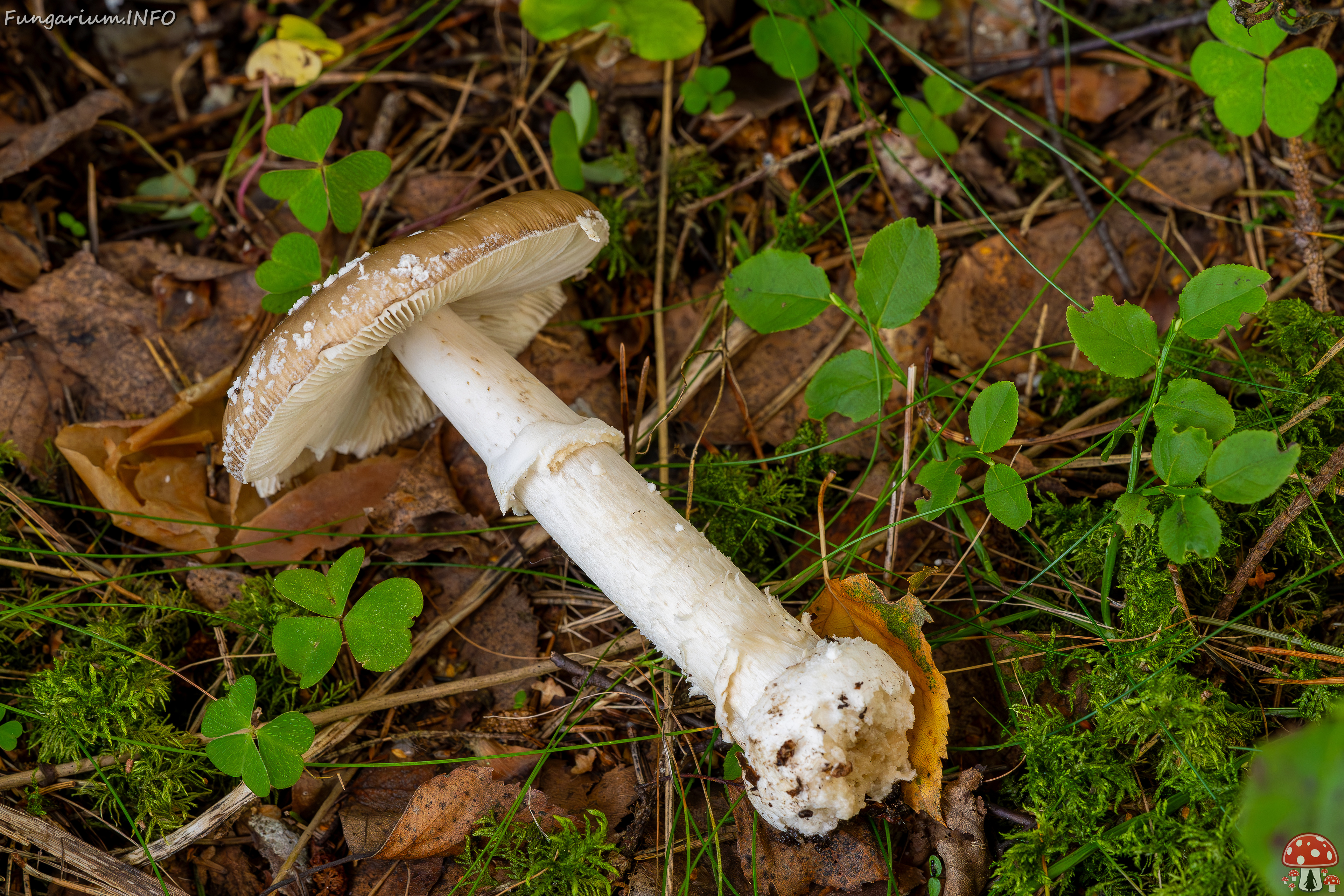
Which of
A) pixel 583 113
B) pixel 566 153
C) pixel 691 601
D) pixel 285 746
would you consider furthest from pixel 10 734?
pixel 583 113

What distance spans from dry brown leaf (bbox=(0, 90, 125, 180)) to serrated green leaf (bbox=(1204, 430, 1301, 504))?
15.7 ft

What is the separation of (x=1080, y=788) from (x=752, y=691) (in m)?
0.99

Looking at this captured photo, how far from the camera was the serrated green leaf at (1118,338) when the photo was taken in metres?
2.36

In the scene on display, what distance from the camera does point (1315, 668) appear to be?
226 cm

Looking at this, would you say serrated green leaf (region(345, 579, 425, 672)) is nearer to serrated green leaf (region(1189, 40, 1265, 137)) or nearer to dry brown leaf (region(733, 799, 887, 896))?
dry brown leaf (region(733, 799, 887, 896))

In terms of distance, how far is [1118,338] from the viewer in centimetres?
239

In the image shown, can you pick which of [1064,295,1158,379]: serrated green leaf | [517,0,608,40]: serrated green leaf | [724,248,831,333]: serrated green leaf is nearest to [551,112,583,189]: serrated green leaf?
[517,0,608,40]: serrated green leaf

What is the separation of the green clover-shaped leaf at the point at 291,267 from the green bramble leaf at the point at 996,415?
250cm

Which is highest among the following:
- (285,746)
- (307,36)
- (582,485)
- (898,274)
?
(307,36)

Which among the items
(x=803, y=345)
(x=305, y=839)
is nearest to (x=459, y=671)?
(x=305, y=839)

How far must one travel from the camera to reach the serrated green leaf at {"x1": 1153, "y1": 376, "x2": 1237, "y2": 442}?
2275 millimetres

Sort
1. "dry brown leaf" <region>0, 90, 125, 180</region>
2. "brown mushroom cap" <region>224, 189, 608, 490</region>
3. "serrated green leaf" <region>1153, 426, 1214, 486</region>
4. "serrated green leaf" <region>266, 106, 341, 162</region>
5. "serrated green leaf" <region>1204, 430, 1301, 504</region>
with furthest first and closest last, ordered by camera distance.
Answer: "dry brown leaf" <region>0, 90, 125, 180</region>, "serrated green leaf" <region>266, 106, 341, 162</region>, "brown mushroom cap" <region>224, 189, 608, 490</region>, "serrated green leaf" <region>1153, 426, 1214, 486</region>, "serrated green leaf" <region>1204, 430, 1301, 504</region>

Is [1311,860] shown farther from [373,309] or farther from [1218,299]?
[373,309]

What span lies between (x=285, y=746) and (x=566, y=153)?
2510 millimetres
